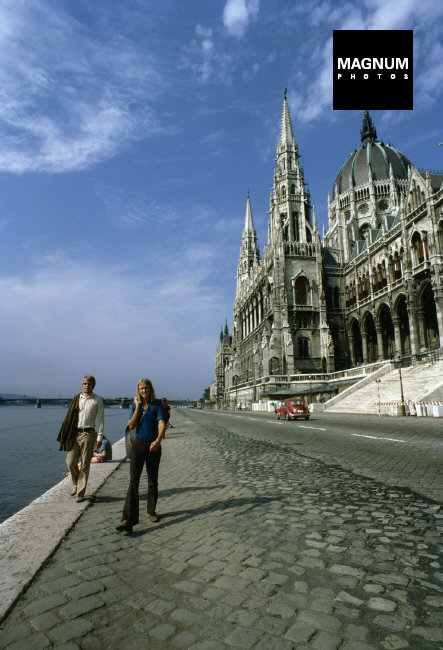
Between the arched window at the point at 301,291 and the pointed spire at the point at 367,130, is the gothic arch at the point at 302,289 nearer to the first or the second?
the arched window at the point at 301,291

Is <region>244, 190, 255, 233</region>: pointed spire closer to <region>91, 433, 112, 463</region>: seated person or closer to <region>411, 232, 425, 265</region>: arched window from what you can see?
<region>411, 232, 425, 265</region>: arched window

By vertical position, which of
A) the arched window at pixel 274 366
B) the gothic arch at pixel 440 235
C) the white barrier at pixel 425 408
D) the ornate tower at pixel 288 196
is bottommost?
the white barrier at pixel 425 408

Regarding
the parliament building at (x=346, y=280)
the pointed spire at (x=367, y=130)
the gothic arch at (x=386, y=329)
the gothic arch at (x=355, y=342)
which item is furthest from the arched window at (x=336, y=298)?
the pointed spire at (x=367, y=130)

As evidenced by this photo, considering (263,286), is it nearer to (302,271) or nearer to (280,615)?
(302,271)

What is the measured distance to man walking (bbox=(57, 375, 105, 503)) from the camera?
5.78m

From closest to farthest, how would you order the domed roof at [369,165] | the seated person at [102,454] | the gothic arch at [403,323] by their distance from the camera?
the seated person at [102,454] < the gothic arch at [403,323] < the domed roof at [369,165]

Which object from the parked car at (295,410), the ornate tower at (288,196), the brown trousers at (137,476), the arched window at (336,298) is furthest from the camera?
the ornate tower at (288,196)

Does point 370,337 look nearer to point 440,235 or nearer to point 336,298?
point 336,298

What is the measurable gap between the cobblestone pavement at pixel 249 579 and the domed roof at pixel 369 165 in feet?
241

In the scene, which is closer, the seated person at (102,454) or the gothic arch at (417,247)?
the seated person at (102,454)

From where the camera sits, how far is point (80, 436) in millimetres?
5844

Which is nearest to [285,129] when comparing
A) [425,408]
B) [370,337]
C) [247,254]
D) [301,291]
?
[301,291]

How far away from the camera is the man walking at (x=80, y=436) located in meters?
5.78

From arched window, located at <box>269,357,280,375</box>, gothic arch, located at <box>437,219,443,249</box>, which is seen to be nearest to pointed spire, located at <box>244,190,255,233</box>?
arched window, located at <box>269,357,280,375</box>
